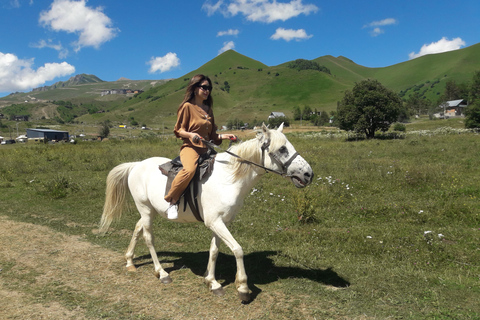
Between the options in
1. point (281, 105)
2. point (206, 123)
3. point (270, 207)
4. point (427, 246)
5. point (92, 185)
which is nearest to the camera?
point (206, 123)

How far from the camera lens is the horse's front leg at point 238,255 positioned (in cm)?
437

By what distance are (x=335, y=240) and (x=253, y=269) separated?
2.31 m

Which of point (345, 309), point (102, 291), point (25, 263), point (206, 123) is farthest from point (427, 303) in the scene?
point (25, 263)

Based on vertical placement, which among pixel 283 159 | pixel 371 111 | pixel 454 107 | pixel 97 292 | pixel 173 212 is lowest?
pixel 97 292

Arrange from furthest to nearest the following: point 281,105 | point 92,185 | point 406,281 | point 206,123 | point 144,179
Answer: point 281,105, point 92,185, point 144,179, point 206,123, point 406,281

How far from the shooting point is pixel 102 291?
4855mm

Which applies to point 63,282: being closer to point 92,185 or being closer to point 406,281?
point 406,281

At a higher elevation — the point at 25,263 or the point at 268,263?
the point at 25,263

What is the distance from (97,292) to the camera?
4816 mm

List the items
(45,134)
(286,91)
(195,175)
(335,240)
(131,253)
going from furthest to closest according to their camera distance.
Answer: (286,91)
(45,134)
(335,240)
(131,253)
(195,175)

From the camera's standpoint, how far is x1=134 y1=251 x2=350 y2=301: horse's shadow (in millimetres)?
5078

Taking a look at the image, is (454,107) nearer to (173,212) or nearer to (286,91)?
(286,91)

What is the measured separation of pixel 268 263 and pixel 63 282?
12.1ft

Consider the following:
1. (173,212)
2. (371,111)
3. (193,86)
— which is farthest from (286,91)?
(173,212)
